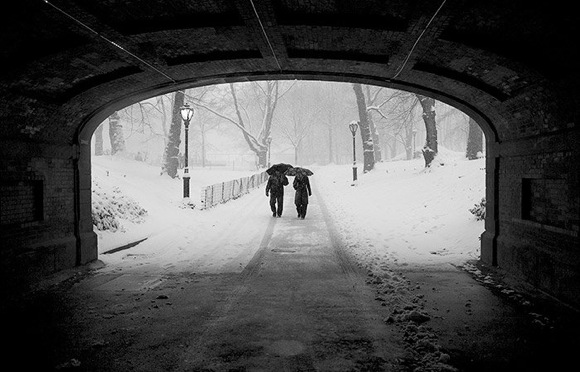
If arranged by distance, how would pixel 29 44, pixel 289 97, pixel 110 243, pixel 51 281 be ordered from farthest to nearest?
pixel 289 97 → pixel 110 243 → pixel 51 281 → pixel 29 44

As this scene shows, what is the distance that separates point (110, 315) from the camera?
17.2 ft

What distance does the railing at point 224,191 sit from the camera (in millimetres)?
17223

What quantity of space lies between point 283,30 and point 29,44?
3457 mm

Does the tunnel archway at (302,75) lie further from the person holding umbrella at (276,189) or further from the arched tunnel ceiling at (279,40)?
the person holding umbrella at (276,189)

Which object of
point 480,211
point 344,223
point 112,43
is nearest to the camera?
point 112,43

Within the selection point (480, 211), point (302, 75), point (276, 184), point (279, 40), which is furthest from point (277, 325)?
point (276, 184)

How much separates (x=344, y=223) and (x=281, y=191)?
9.89ft

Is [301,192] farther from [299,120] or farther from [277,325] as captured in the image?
[299,120]

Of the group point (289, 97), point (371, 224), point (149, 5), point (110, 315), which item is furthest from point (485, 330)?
point (289, 97)

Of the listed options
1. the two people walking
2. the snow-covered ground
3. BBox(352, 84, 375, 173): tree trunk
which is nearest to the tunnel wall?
the snow-covered ground

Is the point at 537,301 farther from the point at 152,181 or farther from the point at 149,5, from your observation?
the point at 152,181

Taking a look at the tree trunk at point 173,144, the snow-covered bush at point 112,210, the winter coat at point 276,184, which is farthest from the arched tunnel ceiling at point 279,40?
the tree trunk at point 173,144

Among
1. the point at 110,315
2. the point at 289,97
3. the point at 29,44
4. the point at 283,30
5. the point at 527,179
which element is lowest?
the point at 110,315

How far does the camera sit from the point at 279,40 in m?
6.06
